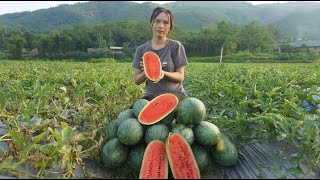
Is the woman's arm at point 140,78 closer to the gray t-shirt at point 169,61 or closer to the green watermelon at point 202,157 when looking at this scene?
the gray t-shirt at point 169,61

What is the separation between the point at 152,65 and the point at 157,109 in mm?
741

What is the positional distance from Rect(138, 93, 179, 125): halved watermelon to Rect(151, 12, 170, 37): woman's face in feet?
3.31

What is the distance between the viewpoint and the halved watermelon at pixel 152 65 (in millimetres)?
3453

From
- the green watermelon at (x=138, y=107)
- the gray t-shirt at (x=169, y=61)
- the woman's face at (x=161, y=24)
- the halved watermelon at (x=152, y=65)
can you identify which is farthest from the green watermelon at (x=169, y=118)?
the woman's face at (x=161, y=24)

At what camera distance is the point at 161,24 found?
3736 mm

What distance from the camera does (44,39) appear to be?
5009cm

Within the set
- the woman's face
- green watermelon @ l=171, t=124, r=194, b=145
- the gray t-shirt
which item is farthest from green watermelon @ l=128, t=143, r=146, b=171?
the woman's face

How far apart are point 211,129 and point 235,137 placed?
1.28 ft

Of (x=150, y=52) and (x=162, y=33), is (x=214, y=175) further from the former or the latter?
(x=162, y=33)

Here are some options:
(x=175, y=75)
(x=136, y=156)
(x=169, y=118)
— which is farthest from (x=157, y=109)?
(x=175, y=75)

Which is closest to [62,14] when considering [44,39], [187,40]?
[44,39]

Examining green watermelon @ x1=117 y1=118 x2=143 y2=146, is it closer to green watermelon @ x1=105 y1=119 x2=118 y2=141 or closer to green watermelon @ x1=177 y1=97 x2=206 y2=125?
green watermelon @ x1=105 y1=119 x2=118 y2=141

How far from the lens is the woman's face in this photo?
3.72 meters

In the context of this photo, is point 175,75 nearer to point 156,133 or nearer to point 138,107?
point 138,107
